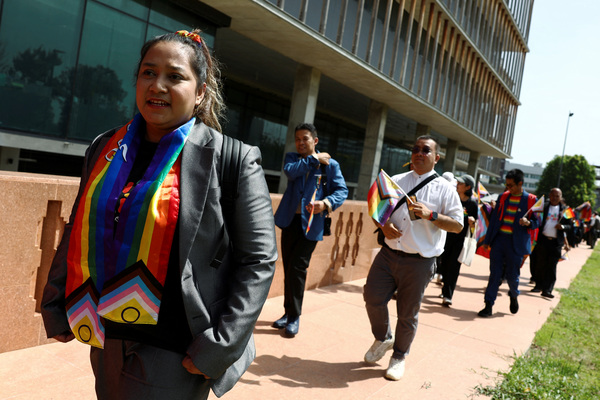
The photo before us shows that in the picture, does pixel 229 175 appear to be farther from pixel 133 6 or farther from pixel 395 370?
pixel 133 6

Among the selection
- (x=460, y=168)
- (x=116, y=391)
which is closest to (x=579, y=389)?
(x=116, y=391)

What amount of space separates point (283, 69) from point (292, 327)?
17.1m

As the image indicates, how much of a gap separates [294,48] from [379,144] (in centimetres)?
841

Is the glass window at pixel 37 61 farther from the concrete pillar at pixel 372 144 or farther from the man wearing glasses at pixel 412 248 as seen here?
the concrete pillar at pixel 372 144

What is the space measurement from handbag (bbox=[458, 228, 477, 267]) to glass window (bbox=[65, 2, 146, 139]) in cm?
778

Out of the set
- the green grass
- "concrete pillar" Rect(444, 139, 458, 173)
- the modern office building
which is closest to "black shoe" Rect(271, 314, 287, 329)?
the green grass

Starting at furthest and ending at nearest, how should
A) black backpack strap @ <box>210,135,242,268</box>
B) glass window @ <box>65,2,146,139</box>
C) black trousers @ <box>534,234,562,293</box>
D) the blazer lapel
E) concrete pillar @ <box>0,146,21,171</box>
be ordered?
1. concrete pillar @ <box>0,146,21,171</box>
2. glass window @ <box>65,2,146,139</box>
3. black trousers @ <box>534,234,562,293</box>
4. black backpack strap @ <box>210,135,242,268</box>
5. the blazer lapel

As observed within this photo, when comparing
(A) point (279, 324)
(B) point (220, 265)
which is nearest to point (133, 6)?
(A) point (279, 324)

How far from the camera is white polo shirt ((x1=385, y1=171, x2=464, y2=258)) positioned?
14.7ft

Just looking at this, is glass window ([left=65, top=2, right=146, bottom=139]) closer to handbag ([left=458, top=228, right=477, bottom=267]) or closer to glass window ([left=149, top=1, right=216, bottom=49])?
glass window ([left=149, top=1, right=216, bottom=49])

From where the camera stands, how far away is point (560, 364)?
18.0ft

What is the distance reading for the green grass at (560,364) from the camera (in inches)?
178

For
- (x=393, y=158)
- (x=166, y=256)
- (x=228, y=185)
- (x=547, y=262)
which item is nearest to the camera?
(x=166, y=256)

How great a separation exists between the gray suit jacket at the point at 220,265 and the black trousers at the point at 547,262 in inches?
384
